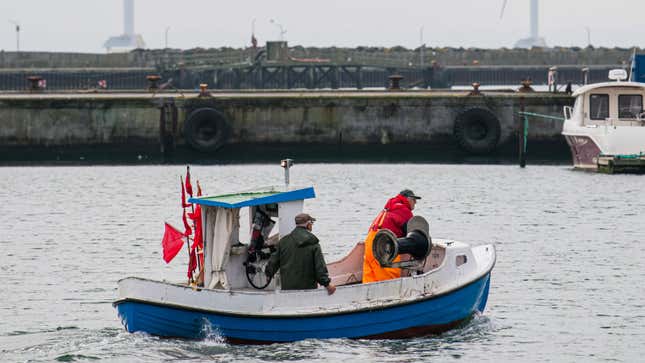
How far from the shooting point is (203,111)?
58156mm

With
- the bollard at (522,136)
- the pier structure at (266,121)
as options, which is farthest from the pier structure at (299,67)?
the bollard at (522,136)

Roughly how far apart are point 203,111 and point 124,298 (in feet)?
123

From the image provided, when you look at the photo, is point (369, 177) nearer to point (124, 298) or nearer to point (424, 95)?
point (424, 95)

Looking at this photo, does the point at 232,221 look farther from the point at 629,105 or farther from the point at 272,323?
the point at 629,105

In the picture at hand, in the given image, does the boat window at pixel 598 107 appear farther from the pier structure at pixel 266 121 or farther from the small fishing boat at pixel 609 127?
the pier structure at pixel 266 121

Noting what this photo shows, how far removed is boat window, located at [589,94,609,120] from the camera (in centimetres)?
Answer: 5406

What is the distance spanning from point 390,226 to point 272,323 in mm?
2512

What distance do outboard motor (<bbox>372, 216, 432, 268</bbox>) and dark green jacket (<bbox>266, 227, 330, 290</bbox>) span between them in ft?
3.29

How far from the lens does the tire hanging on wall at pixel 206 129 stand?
5791 centimetres

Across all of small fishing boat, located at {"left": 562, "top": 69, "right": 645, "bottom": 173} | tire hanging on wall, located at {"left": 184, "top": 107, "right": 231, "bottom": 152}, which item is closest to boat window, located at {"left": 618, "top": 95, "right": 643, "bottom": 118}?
small fishing boat, located at {"left": 562, "top": 69, "right": 645, "bottom": 173}

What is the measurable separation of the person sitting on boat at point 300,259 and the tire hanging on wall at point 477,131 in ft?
123

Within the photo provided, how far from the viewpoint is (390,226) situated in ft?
71.7

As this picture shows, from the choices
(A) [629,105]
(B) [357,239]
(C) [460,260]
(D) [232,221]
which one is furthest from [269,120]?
(D) [232,221]

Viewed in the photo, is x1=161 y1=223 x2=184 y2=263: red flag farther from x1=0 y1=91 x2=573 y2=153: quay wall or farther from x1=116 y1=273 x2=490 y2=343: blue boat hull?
x1=0 y1=91 x2=573 y2=153: quay wall
